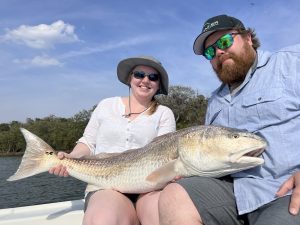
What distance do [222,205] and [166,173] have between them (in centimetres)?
61

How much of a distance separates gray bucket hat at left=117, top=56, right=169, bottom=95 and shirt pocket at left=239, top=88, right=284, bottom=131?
4.43ft

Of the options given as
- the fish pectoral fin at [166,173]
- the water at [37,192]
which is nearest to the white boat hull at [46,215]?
the fish pectoral fin at [166,173]

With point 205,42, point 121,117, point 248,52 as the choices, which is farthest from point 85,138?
point 248,52

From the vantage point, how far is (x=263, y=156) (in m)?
3.28

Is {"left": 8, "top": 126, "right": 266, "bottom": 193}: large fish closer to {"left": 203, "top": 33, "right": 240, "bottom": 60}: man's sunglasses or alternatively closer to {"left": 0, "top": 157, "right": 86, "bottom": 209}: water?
{"left": 203, "top": 33, "right": 240, "bottom": 60}: man's sunglasses

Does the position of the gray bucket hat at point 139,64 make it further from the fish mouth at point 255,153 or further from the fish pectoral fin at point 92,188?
the fish mouth at point 255,153

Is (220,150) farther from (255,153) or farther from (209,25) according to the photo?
(209,25)

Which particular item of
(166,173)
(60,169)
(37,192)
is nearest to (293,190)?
(166,173)

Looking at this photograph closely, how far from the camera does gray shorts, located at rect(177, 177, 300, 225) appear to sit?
2.92 meters

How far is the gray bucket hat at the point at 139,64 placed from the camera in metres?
4.59

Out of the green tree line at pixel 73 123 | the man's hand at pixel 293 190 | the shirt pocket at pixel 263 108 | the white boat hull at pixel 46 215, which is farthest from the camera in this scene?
the green tree line at pixel 73 123

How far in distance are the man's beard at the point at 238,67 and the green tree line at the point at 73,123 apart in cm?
4943

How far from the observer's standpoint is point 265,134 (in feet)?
10.9

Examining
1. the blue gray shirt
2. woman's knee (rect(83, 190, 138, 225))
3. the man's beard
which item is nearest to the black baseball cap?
the man's beard
